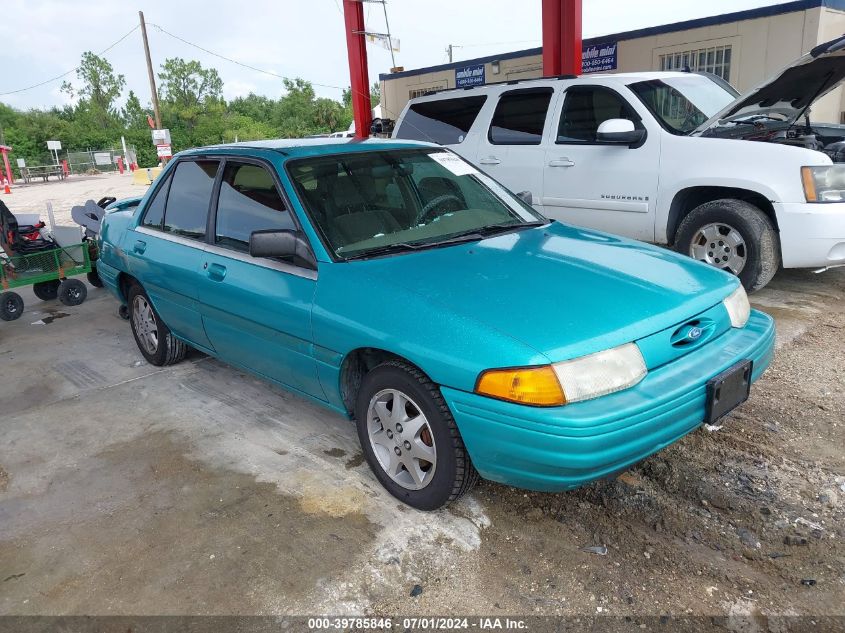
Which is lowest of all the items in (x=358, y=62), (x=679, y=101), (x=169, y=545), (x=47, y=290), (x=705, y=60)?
(x=169, y=545)

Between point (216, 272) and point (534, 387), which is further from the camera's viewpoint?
point (216, 272)

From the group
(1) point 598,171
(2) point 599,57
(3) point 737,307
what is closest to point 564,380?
(3) point 737,307

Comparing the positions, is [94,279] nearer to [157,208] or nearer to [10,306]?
[10,306]

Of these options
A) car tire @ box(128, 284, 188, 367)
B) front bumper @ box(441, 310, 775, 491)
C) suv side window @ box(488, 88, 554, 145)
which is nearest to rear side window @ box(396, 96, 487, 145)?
suv side window @ box(488, 88, 554, 145)

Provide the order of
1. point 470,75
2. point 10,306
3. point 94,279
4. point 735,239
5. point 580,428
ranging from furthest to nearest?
point 470,75
point 94,279
point 10,306
point 735,239
point 580,428

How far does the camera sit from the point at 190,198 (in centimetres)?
406

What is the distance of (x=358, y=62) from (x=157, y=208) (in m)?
→ 9.57

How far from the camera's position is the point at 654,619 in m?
2.23

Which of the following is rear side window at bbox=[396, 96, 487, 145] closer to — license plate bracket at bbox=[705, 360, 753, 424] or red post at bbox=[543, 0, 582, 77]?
red post at bbox=[543, 0, 582, 77]

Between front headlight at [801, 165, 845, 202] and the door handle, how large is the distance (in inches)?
165

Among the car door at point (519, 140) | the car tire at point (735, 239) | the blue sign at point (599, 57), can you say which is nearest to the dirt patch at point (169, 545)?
the car tire at point (735, 239)

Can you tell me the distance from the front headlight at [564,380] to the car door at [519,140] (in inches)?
169

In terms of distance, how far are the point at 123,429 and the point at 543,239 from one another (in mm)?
2636

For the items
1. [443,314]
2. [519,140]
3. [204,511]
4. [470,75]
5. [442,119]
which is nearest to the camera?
[443,314]
